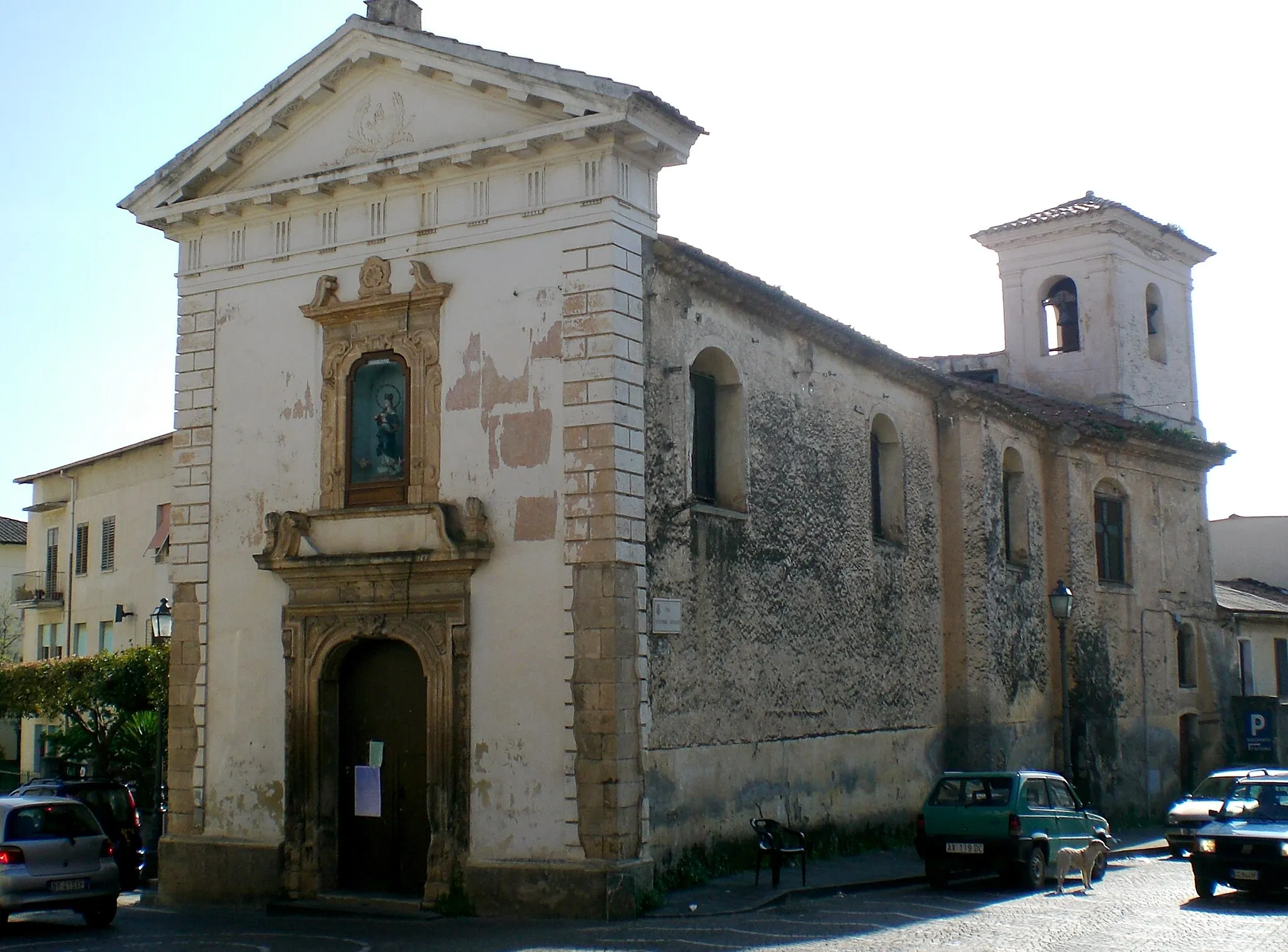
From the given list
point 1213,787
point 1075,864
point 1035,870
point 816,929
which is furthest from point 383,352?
point 1213,787

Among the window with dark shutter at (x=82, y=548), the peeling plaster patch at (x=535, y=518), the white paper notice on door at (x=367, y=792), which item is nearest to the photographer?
the peeling plaster patch at (x=535, y=518)

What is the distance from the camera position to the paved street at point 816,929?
12.5 metres

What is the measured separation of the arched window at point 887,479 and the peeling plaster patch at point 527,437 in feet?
24.7

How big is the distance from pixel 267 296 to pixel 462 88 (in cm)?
348

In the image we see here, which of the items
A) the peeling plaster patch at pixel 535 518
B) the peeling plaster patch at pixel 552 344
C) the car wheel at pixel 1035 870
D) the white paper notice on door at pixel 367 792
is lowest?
the car wheel at pixel 1035 870

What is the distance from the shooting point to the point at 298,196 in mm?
16891

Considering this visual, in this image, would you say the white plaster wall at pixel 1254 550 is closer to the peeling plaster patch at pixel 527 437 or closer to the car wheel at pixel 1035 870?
the car wheel at pixel 1035 870

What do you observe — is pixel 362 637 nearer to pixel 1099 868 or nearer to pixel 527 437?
pixel 527 437


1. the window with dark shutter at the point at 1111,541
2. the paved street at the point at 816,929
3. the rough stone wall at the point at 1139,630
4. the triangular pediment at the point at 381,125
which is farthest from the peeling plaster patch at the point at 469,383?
the window with dark shutter at the point at 1111,541

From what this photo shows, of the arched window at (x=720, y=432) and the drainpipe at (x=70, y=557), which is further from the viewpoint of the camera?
the drainpipe at (x=70, y=557)

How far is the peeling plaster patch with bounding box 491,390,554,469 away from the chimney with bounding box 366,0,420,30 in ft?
17.4

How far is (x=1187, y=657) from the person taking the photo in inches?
1152

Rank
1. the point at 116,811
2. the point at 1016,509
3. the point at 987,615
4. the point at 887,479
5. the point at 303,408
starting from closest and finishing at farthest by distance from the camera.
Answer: the point at 303,408, the point at 116,811, the point at 887,479, the point at 987,615, the point at 1016,509

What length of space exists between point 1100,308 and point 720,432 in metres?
15.6
